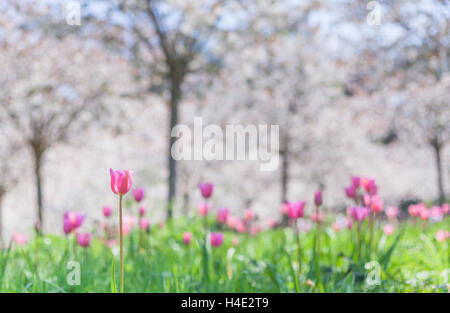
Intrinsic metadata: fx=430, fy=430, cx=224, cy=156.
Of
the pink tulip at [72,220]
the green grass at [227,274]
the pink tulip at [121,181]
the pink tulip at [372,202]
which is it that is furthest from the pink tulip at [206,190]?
the pink tulip at [121,181]

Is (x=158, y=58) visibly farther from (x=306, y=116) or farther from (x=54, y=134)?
(x=306, y=116)

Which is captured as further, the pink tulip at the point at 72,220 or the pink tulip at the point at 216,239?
the pink tulip at the point at 216,239

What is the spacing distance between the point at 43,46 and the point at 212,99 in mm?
5172

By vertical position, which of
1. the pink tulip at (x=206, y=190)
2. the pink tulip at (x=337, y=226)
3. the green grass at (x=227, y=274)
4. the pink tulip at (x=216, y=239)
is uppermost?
the pink tulip at (x=206, y=190)

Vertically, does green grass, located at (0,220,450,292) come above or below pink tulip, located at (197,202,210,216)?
below

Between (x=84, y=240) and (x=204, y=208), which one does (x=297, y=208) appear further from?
(x=84, y=240)

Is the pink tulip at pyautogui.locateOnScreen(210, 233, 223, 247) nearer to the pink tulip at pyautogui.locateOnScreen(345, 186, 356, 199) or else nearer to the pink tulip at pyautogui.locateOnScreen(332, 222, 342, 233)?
the pink tulip at pyautogui.locateOnScreen(345, 186, 356, 199)

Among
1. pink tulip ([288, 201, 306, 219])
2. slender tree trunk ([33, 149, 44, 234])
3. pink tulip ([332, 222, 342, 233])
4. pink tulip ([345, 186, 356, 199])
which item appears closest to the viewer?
pink tulip ([288, 201, 306, 219])

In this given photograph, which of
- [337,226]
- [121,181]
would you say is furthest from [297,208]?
[337,226]

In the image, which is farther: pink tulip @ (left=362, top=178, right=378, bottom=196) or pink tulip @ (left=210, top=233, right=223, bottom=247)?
pink tulip @ (left=210, top=233, right=223, bottom=247)

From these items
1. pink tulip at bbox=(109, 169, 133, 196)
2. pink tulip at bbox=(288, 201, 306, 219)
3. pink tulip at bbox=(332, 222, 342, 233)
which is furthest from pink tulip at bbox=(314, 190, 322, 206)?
pink tulip at bbox=(332, 222, 342, 233)

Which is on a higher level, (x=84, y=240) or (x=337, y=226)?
(x=84, y=240)

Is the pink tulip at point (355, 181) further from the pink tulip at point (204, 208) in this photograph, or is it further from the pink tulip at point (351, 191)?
the pink tulip at point (204, 208)

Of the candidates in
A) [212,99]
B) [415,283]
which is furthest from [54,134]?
[415,283]
